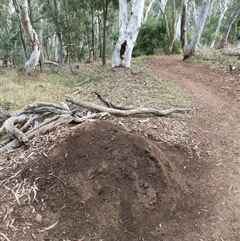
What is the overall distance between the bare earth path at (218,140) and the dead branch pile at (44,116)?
0.90 m

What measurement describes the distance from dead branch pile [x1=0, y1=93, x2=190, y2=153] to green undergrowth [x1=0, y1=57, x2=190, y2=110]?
2.33 feet

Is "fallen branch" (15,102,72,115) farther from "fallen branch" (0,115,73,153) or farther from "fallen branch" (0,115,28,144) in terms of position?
"fallen branch" (0,115,73,153)

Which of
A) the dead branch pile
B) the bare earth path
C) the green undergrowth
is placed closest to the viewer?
the bare earth path

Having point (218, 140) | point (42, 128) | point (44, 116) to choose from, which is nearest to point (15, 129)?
point (42, 128)

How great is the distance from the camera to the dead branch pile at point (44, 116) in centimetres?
389

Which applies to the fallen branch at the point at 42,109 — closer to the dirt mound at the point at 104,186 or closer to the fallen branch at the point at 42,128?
the fallen branch at the point at 42,128

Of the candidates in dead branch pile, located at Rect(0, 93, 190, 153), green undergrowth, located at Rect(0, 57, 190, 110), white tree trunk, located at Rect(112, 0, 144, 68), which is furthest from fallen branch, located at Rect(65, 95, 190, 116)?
white tree trunk, located at Rect(112, 0, 144, 68)

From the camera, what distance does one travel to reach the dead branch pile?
12.8 ft

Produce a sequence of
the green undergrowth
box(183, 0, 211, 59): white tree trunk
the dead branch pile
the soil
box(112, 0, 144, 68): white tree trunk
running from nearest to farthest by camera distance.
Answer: the soil, the dead branch pile, the green undergrowth, box(112, 0, 144, 68): white tree trunk, box(183, 0, 211, 59): white tree trunk

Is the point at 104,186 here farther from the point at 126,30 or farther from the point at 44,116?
the point at 126,30

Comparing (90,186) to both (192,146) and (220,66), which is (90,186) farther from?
(220,66)

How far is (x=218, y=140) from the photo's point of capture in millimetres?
4715

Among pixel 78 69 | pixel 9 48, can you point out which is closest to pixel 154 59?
pixel 78 69

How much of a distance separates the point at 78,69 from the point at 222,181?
7887 millimetres
